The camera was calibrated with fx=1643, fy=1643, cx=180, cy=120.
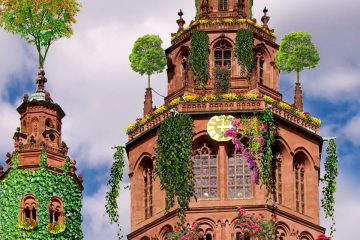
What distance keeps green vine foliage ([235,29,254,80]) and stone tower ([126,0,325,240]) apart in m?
0.48

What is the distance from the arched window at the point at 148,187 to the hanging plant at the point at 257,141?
19.7ft

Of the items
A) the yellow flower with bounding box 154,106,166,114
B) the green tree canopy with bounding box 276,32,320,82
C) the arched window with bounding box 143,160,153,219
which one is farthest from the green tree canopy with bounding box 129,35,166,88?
the green tree canopy with bounding box 276,32,320,82

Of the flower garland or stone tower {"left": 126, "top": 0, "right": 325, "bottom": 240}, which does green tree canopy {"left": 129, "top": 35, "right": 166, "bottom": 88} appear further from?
the flower garland

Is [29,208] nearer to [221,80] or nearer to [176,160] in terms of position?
[176,160]

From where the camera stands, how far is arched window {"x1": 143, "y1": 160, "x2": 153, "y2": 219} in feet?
319

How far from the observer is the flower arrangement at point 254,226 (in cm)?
9200

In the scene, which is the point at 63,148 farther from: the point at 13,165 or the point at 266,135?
the point at 266,135

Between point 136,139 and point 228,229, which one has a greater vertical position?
point 136,139

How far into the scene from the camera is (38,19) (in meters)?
100

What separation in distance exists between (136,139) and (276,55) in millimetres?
10294

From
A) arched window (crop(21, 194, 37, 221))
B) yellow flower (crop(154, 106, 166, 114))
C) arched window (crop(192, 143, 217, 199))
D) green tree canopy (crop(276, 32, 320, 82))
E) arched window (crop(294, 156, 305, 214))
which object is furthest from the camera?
green tree canopy (crop(276, 32, 320, 82))

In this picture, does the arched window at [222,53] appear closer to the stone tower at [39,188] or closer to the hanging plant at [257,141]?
the hanging plant at [257,141]

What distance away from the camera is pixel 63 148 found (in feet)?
307

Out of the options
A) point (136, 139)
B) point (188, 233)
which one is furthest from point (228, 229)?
point (136, 139)
